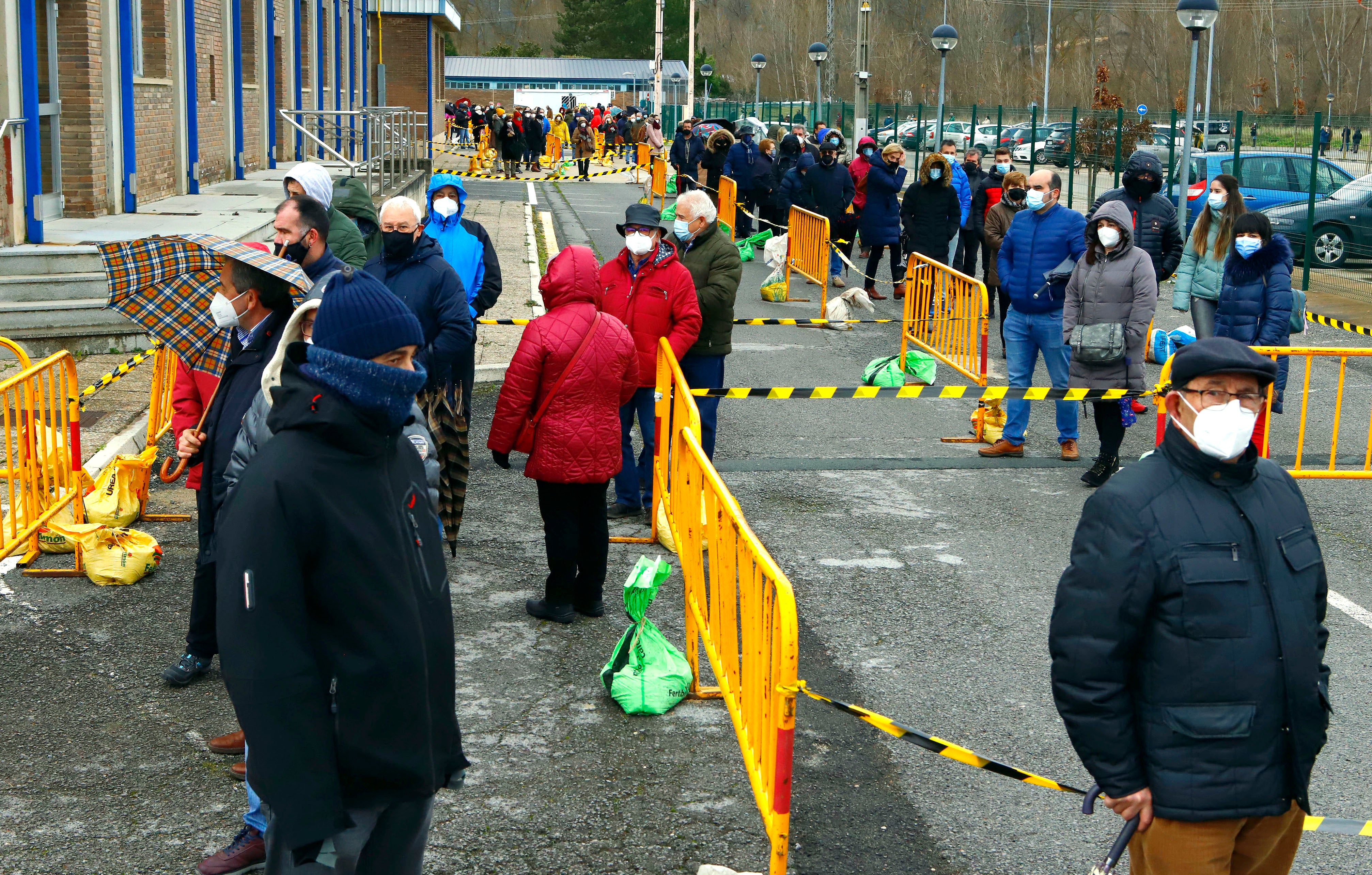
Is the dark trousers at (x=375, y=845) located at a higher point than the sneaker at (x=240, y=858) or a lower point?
higher

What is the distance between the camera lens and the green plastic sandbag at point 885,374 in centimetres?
1128

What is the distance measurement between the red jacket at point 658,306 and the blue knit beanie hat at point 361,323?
182 inches

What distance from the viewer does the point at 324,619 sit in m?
2.81

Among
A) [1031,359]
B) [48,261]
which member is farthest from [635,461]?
[48,261]

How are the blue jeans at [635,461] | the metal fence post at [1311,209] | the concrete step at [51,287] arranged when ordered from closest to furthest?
the blue jeans at [635,461] → the concrete step at [51,287] → the metal fence post at [1311,209]

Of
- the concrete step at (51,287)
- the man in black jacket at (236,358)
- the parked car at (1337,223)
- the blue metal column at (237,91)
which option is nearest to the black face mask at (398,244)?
the man in black jacket at (236,358)

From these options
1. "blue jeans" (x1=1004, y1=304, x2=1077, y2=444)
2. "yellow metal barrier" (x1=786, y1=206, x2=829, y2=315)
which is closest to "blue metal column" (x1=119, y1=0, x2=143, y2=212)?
"yellow metal barrier" (x1=786, y1=206, x2=829, y2=315)

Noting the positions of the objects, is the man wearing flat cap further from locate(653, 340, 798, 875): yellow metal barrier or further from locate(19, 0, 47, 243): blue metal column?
locate(19, 0, 47, 243): blue metal column

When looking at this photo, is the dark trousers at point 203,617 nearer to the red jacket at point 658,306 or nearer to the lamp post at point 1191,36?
the red jacket at point 658,306

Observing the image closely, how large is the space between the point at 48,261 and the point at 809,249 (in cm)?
899

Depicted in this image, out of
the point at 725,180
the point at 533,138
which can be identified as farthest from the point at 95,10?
the point at 533,138

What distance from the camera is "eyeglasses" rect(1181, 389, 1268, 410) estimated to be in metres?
3.17

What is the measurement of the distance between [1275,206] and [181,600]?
58.5 feet

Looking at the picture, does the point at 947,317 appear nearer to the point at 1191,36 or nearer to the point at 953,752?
the point at 1191,36
